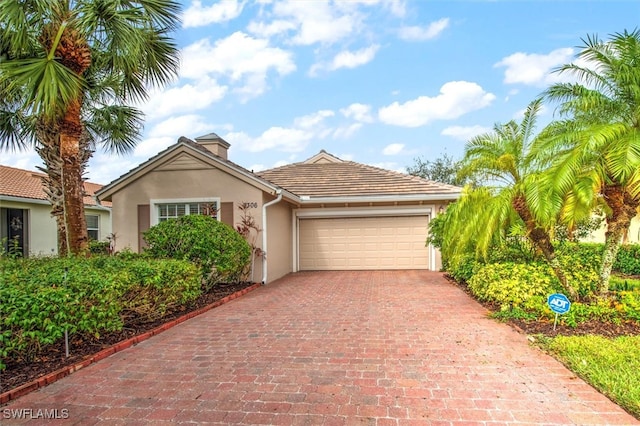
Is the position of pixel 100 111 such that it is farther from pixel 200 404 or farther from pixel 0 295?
pixel 200 404

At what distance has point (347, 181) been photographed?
13688mm

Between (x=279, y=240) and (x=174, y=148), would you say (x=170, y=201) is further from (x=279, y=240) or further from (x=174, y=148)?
(x=279, y=240)

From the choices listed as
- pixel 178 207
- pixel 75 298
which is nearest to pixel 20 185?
pixel 178 207

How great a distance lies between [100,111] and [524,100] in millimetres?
10524

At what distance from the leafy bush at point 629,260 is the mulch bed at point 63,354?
46.6 ft

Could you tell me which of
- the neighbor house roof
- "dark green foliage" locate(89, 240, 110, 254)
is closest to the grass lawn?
"dark green foliage" locate(89, 240, 110, 254)

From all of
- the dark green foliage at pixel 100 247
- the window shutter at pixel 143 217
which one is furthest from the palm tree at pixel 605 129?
the dark green foliage at pixel 100 247

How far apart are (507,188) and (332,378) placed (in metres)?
4.94

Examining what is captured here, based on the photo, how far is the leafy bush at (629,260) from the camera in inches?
479

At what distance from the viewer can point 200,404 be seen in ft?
10.7

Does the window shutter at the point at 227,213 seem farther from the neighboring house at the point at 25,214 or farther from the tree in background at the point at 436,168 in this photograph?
the tree in background at the point at 436,168

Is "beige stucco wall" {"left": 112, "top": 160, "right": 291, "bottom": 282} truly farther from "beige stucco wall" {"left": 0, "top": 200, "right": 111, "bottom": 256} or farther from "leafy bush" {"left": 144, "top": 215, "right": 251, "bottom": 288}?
"beige stucco wall" {"left": 0, "top": 200, "right": 111, "bottom": 256}

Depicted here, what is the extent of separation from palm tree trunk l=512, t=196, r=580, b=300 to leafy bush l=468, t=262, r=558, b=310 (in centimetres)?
19

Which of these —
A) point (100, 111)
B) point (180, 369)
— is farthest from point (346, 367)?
point (100, 111)
